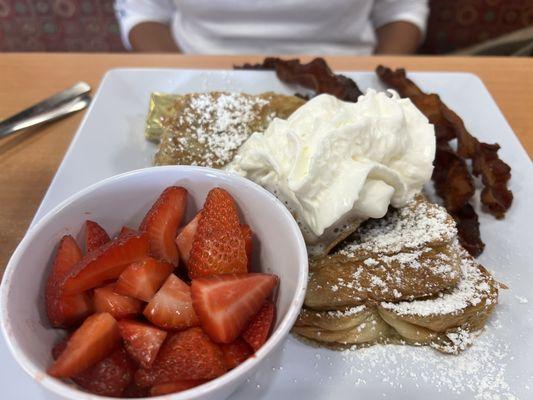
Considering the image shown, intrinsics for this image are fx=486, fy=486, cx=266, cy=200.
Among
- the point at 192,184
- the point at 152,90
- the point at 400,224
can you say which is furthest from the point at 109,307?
the point at 152,90

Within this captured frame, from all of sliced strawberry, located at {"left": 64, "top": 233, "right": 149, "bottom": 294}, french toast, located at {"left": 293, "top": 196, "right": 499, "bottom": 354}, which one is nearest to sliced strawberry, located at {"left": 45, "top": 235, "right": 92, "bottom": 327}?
sliced strawberry, located at {"left": 64, "top": 233, "right": 149, "bottom": 294}

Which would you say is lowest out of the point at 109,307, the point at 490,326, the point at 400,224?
the point at 490,326

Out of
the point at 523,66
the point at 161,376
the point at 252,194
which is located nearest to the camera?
the point at 161,376

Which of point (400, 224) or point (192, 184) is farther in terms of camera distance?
point (400, 224)

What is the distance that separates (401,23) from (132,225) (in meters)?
1.56

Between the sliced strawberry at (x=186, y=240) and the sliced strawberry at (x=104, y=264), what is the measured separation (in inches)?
3.4

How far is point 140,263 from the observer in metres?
0.75

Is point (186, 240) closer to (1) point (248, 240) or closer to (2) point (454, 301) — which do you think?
(1) point (248, 240)

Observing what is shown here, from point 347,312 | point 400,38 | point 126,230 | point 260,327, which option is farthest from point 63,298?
point 400,38

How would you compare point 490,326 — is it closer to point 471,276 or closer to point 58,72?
point 471,276

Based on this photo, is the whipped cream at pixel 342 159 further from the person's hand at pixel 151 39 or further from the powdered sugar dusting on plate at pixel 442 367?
the person's hand at pixel 151 39

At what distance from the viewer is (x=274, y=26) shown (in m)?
1.88

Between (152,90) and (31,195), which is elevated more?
(152,90)

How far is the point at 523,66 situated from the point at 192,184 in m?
1.34
